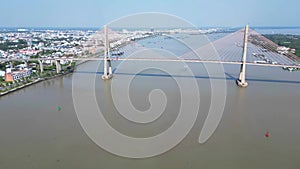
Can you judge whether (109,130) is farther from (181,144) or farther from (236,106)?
(236,106)

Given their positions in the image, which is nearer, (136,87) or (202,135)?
(202,135)

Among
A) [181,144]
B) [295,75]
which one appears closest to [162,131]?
[181,144]

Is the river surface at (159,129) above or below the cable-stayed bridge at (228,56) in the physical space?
below

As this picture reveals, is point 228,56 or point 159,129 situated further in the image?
point 228,56

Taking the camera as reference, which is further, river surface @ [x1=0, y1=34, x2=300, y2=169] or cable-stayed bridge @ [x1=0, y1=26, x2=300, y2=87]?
cable-stayed bridge @ [x1=0, y1=26, x2=300, y2=87]

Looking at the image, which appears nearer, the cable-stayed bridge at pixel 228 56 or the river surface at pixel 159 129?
the river surface at pixel 159 129

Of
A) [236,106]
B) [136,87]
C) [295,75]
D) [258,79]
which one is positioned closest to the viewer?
[236,106]

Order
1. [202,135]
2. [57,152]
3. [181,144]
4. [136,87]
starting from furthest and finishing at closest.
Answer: [136,87], [202,135], [181,144], [57,152]

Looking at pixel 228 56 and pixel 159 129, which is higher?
pixel 228 56
